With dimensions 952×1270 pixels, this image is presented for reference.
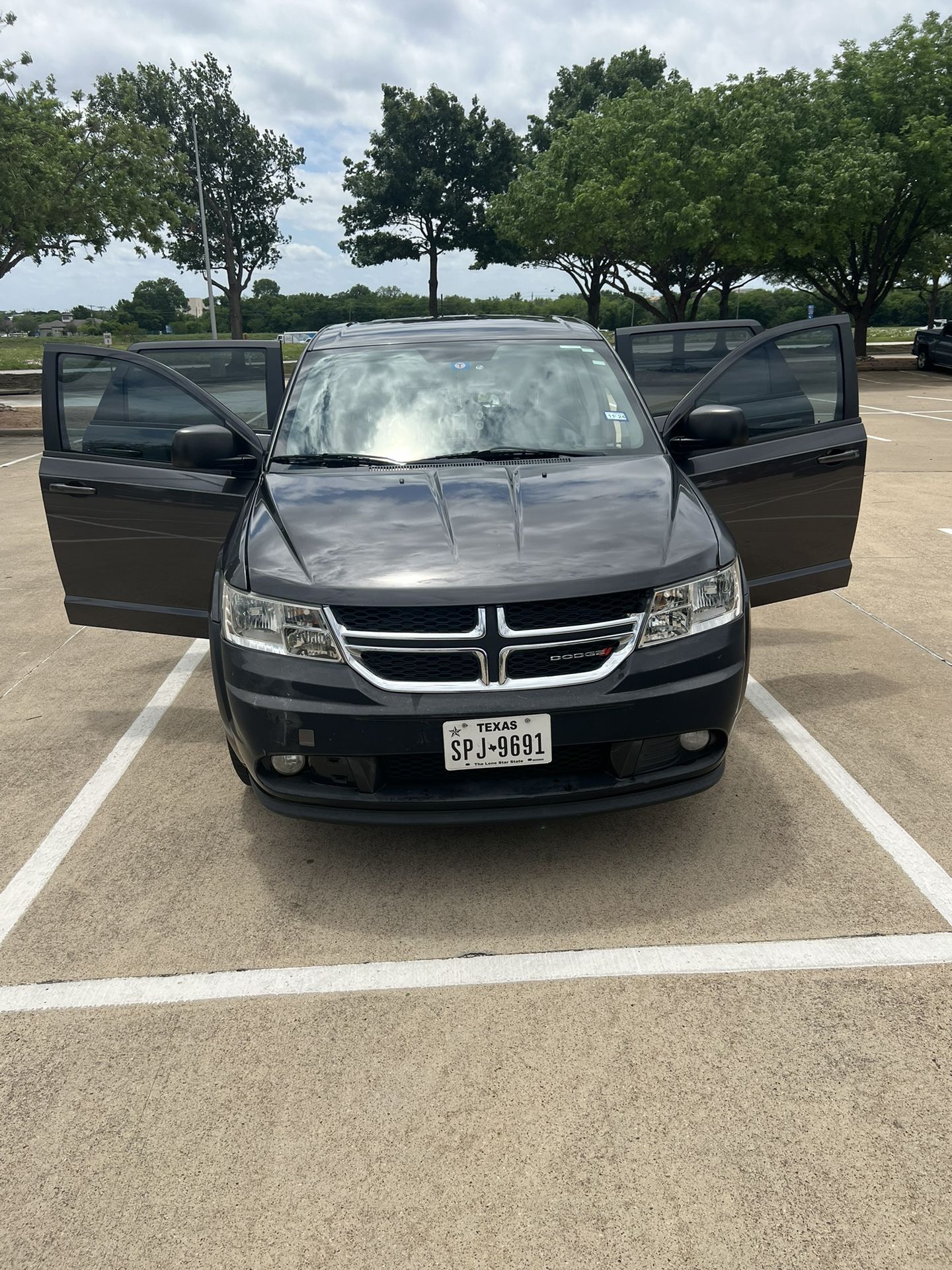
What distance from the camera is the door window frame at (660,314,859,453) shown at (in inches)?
183

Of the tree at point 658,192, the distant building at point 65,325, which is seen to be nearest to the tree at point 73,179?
the tree at point 658,192

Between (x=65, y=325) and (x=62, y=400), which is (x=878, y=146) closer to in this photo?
(x=62, y=400)

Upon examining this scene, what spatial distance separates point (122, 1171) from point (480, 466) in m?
2.53

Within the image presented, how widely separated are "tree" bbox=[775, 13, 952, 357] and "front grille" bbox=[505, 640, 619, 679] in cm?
2970

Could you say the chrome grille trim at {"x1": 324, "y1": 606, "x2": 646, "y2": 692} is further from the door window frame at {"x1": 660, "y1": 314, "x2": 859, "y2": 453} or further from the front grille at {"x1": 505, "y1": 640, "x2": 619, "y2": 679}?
the door window frame at {"x1": 660, "y1": 314, "x2": 859, "y2": 453}

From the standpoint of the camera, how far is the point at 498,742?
9.97ft

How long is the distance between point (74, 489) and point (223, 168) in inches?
2020

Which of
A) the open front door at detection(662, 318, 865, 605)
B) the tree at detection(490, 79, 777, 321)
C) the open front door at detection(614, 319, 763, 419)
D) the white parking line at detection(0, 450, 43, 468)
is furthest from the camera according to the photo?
the tree at detection(490, 79, 777, 321)

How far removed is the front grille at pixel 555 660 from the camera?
121 inches

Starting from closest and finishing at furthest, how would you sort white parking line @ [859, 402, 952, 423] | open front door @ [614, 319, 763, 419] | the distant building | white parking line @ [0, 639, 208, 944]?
white parking line @ [0, 639, 208, 944], open front door @ [614, 319, 763, 419], white parking line @ [859, 402, 952, 423], the distant building

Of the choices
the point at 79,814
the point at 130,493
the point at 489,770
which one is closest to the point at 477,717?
the point at 489,770

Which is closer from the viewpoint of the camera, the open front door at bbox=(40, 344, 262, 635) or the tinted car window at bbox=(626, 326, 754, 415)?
the open front door at bbox=(40, 344, 262, 635)

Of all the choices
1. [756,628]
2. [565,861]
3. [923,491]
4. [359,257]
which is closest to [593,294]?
[359,257]

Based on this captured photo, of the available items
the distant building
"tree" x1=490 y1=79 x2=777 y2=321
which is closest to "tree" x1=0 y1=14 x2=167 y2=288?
"tree" x1=490 y1=79 x2=777 y2=321
